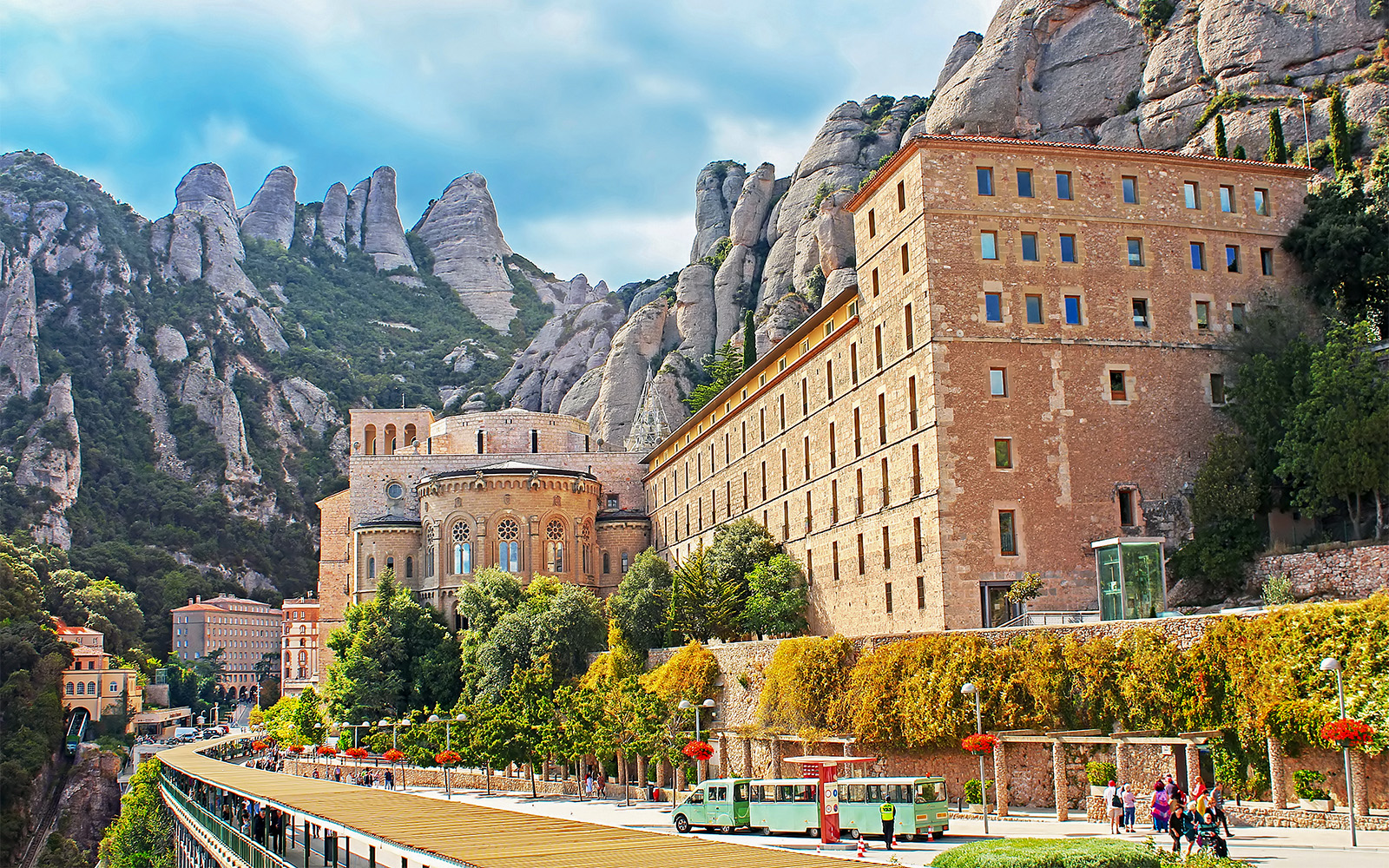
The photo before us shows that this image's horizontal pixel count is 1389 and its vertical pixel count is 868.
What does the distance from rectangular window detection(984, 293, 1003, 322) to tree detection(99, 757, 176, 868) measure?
46326mm

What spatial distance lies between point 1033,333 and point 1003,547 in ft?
26.3

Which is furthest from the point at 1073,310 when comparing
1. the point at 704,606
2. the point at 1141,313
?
the point at 704,606

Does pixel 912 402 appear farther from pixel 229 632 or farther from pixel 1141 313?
pixel 229 632

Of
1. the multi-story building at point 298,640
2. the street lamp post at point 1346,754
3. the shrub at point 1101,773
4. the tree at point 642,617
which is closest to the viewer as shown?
the street lamp post at point 1346,754

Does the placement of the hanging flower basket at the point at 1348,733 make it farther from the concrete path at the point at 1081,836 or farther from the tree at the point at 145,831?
the tree at the point at 145,831

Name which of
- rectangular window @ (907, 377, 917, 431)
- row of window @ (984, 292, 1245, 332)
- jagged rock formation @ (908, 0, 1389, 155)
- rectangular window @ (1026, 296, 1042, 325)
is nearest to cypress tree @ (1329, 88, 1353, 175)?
jagged rock formation @ (908, 0, 1389, 155)

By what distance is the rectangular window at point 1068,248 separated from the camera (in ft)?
149

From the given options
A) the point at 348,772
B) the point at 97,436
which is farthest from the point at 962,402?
the point at 97,436

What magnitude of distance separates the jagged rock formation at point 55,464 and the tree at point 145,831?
7533 centimetres

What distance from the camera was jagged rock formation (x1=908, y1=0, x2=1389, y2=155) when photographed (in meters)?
65.0

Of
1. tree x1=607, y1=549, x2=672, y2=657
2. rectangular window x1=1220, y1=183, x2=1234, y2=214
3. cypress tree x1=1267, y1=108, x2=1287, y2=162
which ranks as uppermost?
cypress tree x1=1267, y1=108, x2=1287, y2=162

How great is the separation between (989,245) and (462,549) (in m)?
44.6

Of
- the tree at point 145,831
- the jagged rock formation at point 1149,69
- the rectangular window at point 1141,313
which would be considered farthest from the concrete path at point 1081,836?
the jagged rock formation at point 1149,69

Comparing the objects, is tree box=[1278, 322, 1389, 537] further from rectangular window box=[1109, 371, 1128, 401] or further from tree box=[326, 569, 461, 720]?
tree box=[326, 569, 461, 720]
